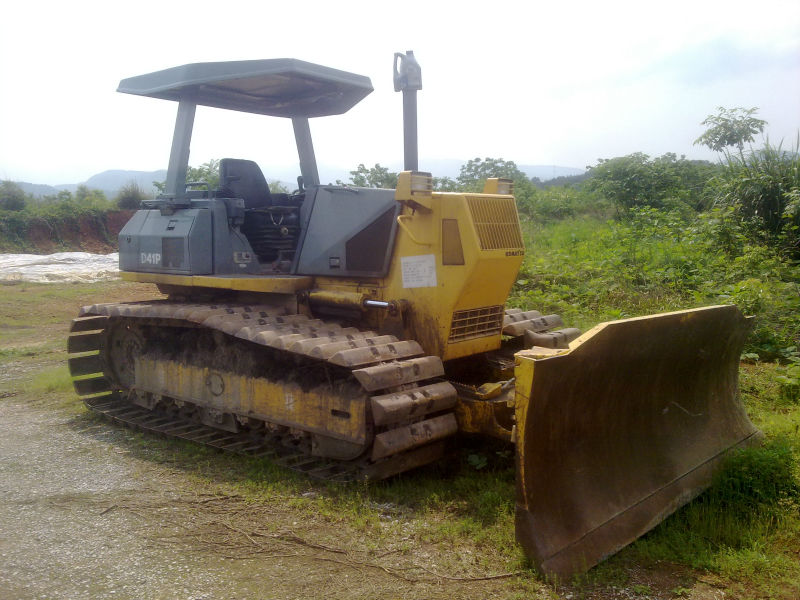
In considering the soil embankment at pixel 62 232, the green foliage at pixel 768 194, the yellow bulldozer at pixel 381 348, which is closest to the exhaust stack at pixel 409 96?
the yellow bulldozer at pixel 381 348

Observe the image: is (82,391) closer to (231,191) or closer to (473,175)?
(231,191)

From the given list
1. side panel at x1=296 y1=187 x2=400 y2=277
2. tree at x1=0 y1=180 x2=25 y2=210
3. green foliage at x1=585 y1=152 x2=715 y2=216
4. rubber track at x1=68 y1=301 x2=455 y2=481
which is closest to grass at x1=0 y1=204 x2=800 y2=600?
rubber track at x1=68 y1=301 x2=455 y2=481

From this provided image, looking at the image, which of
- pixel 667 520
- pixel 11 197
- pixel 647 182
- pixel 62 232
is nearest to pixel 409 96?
pixel 667 520

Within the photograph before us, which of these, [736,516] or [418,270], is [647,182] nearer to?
[418,270]

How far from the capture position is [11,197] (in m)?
28.8

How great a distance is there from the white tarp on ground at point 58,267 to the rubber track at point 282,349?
12.6m

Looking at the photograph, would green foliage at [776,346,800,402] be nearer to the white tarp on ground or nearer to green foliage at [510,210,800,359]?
green foliage at [510,210,800,359]

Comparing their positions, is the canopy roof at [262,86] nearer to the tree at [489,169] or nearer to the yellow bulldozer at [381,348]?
the yellow bulldozer at [381,348]

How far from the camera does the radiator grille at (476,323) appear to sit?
539cm

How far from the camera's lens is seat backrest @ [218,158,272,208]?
22.2ft

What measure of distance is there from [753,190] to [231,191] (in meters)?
7.41

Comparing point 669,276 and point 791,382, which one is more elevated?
point 669,276

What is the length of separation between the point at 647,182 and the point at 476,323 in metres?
11.1

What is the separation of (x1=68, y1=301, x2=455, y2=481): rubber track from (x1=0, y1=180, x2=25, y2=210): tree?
2445cm
